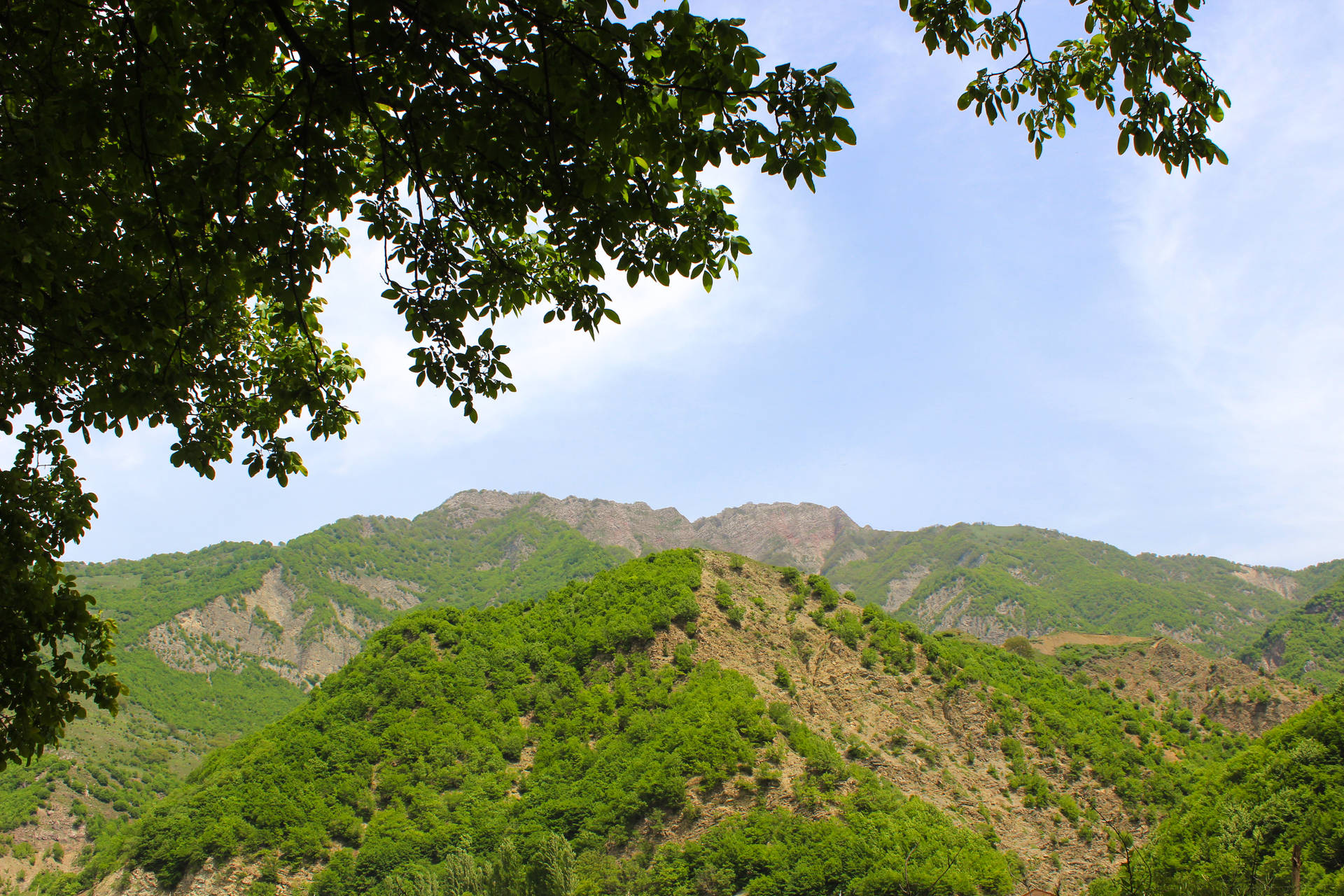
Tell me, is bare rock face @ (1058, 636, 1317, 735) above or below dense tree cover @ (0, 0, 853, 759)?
below

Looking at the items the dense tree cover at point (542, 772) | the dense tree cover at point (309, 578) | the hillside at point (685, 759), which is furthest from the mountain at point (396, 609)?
the hillside at point (685, 759)

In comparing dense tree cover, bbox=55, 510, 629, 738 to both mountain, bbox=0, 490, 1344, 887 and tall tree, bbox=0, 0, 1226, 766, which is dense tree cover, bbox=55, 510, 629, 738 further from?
tall tree, bbox=0, 0, 1226, 766

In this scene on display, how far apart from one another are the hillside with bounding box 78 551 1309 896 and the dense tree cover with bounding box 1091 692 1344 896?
5747mm

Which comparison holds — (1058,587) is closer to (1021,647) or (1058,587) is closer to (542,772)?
(1021,647)

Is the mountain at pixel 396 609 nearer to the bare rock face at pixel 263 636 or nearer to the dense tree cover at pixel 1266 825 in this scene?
the bare rock face at pixel 263 636

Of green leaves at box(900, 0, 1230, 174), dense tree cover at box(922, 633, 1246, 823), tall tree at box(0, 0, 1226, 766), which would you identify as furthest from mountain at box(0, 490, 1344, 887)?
green leaves at box(900, 0, 1230, 174)

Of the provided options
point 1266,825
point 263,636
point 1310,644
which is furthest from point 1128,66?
point 263,636

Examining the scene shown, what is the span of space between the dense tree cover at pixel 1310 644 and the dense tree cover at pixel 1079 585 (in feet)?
48.5

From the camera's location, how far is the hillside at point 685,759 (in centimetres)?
3141

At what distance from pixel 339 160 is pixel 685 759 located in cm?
3392

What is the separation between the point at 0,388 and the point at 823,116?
6.23 meters

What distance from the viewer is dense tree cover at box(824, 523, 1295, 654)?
421 ft

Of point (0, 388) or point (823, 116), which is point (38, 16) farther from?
point (823, 116)

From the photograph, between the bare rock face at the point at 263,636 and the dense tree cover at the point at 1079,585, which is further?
the dense tree cover at the point at 1079,585
